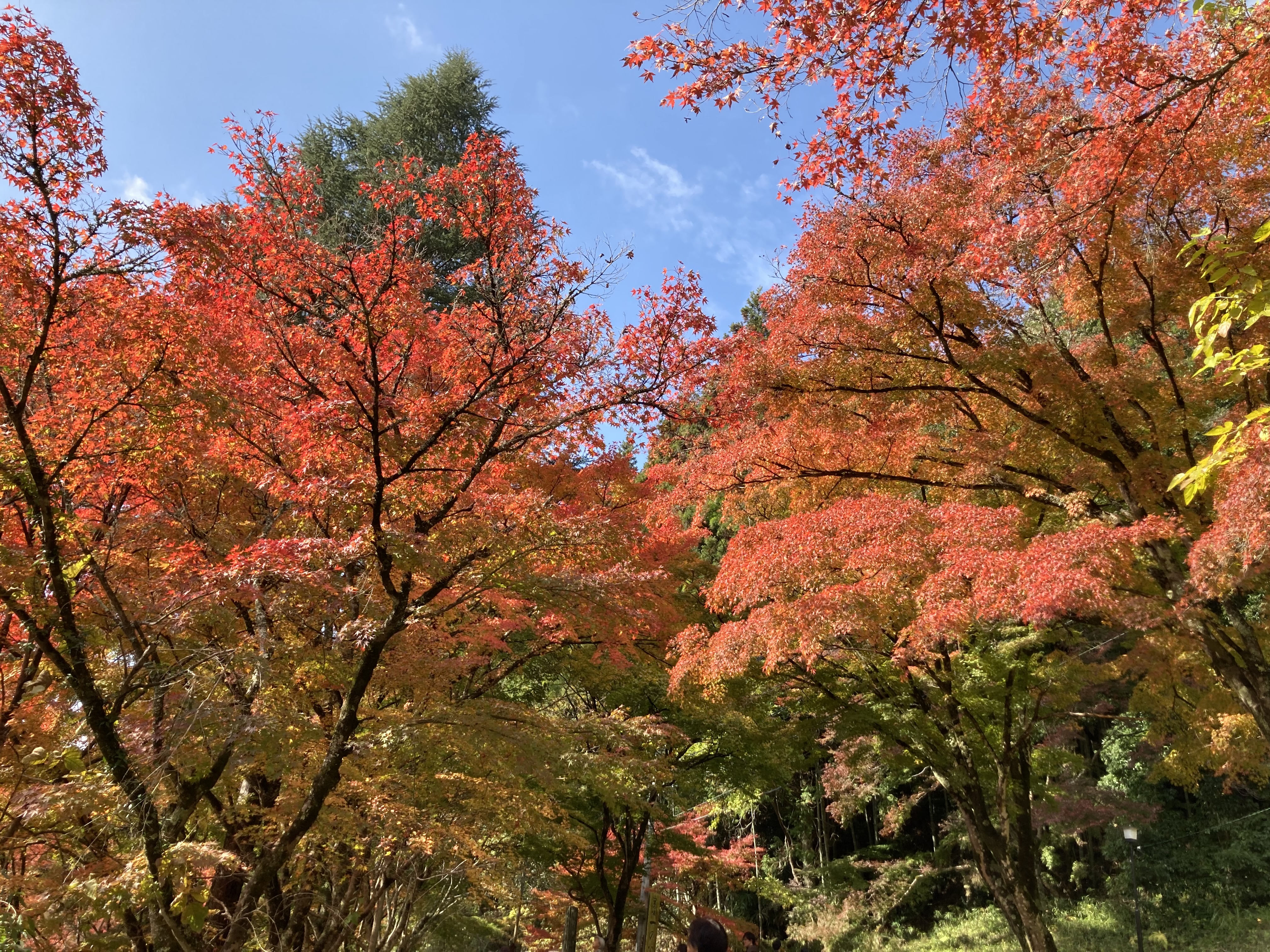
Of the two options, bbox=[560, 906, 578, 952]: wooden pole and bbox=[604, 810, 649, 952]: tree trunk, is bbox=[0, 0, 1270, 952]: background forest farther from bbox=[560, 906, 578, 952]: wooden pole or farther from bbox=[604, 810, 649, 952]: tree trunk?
bbox=[560, 906, 578, 952]: wooden pole

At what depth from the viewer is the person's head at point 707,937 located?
2781 millimetres

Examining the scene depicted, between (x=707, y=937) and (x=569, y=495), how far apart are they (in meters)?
6.11

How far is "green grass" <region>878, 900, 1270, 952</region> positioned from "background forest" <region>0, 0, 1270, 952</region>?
22.0 ft

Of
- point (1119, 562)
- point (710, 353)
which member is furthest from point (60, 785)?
point (1119, 562)

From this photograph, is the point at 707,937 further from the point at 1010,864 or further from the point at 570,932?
the point at 570,932

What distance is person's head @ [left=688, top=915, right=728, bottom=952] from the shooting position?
2.78 metres

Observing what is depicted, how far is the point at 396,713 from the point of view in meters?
6.48

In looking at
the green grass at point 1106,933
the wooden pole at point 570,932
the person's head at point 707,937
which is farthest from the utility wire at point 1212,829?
the person's head at point 707,937

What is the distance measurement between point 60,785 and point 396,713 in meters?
2.75

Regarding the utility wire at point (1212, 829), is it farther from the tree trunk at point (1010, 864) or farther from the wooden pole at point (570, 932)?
the wooden pole at point (570, 932)

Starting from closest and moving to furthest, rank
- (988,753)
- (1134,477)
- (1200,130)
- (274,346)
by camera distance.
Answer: (1200,130), (274,346), (1134,477), (988,753)

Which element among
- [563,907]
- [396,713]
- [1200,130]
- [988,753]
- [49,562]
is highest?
[1200,130]

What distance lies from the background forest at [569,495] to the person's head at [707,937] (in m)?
2.36

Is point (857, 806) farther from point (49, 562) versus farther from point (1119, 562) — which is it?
point (49, 562)
